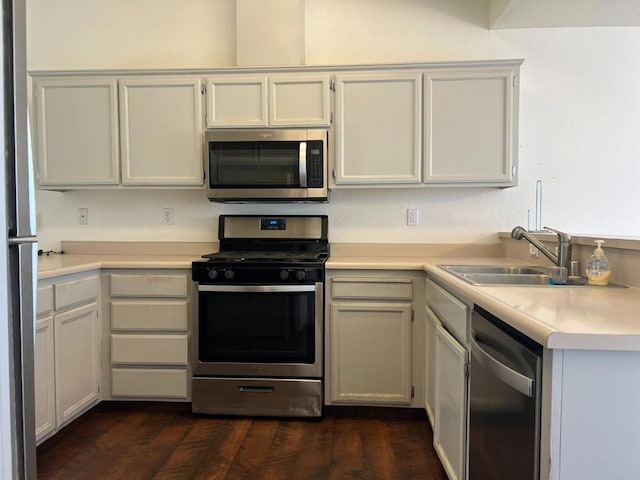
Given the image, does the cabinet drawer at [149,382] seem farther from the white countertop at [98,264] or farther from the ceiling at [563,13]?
the ceiling at [563,13]

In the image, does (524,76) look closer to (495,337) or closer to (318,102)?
(318,102)

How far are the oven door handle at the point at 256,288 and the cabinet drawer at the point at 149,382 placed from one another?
1.67ft

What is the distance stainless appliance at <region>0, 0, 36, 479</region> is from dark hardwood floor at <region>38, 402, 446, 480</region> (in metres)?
1.02

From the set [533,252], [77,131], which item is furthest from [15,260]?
[533,252]

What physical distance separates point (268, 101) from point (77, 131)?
122cm

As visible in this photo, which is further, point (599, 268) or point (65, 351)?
point (65, 351)

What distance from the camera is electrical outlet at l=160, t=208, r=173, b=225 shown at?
2920 millimetres

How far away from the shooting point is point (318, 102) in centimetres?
251

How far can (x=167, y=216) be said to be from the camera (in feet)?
9.59

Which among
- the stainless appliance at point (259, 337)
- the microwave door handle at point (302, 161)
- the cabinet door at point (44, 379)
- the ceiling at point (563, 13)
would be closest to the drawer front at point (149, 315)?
the stainless appliance at point (259, 337)

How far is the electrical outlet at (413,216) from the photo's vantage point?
2.82 metres

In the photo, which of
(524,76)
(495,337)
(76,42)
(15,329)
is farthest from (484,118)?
(76,42)

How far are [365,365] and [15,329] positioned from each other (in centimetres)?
174

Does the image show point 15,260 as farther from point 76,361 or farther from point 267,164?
point 267,164
